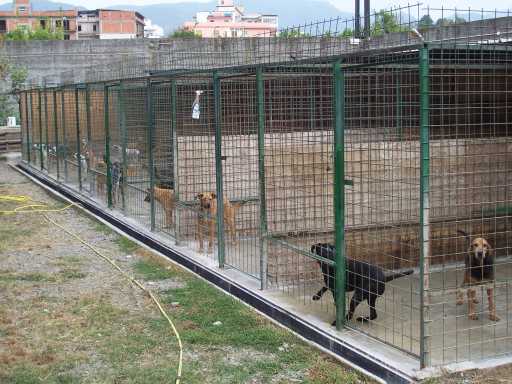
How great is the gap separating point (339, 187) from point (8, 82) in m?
23.4

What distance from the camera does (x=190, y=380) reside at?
533 centimetres

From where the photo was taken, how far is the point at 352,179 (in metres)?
7.38

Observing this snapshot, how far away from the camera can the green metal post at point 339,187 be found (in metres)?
5.80

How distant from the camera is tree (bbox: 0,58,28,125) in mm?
25672

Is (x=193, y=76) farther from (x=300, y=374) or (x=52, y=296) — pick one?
(x=300, y=374)

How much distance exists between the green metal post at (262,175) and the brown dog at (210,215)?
1578 millimetres

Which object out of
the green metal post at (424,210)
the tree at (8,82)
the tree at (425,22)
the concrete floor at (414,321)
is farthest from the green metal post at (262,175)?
the tree at (8,82)

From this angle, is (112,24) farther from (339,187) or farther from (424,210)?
(424,210)

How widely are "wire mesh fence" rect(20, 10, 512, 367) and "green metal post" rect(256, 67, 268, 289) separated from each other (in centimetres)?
2

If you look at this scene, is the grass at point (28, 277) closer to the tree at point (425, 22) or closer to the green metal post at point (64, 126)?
the tree at point (425, 22)

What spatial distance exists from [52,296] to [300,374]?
11.1ft

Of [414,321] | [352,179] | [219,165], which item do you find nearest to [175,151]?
[219,165]

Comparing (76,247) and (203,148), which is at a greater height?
(203,148)

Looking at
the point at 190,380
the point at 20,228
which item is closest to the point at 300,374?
the point at 190,380
